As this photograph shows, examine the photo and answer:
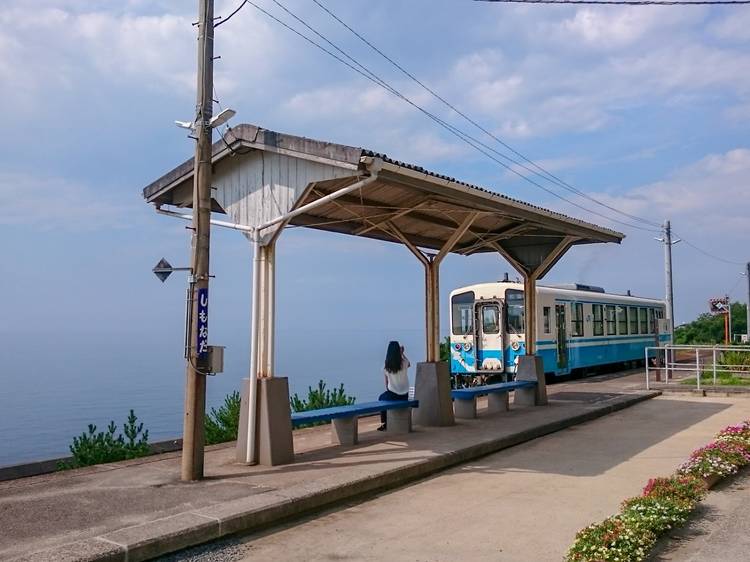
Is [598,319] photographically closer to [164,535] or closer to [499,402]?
[499,402]

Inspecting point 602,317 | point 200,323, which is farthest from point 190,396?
point 602,317

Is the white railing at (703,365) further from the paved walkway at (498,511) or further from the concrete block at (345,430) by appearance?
the concrete block at (345,430)

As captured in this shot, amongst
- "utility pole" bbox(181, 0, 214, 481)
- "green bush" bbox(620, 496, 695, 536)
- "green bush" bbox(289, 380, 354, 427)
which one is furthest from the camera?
"green bush" bbox(289, 380, 354, 427)

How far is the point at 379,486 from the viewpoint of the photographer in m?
8.24

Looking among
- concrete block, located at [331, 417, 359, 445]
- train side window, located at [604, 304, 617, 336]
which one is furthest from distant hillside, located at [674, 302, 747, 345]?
concrete block, located at [331, 417, 359, 445]

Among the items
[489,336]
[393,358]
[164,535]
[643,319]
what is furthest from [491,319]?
[164,535]

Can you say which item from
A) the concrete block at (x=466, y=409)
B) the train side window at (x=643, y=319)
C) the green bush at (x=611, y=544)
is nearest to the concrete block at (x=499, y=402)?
the concrete block at (x=466, y=409)

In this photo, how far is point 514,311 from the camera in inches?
828

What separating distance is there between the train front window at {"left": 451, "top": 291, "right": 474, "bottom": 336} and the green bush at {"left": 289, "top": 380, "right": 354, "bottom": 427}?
24.8 feet

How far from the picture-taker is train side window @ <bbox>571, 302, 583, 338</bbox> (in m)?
23.2

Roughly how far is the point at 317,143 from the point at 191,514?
4353 millimetres

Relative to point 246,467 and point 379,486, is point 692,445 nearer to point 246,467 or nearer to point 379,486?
point 379,486

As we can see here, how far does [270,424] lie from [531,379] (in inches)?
301

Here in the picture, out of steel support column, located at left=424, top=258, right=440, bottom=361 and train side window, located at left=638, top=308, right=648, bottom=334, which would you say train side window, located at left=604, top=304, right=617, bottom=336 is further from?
steel support column, located at left=424, top=258, right=440, bottom=361
